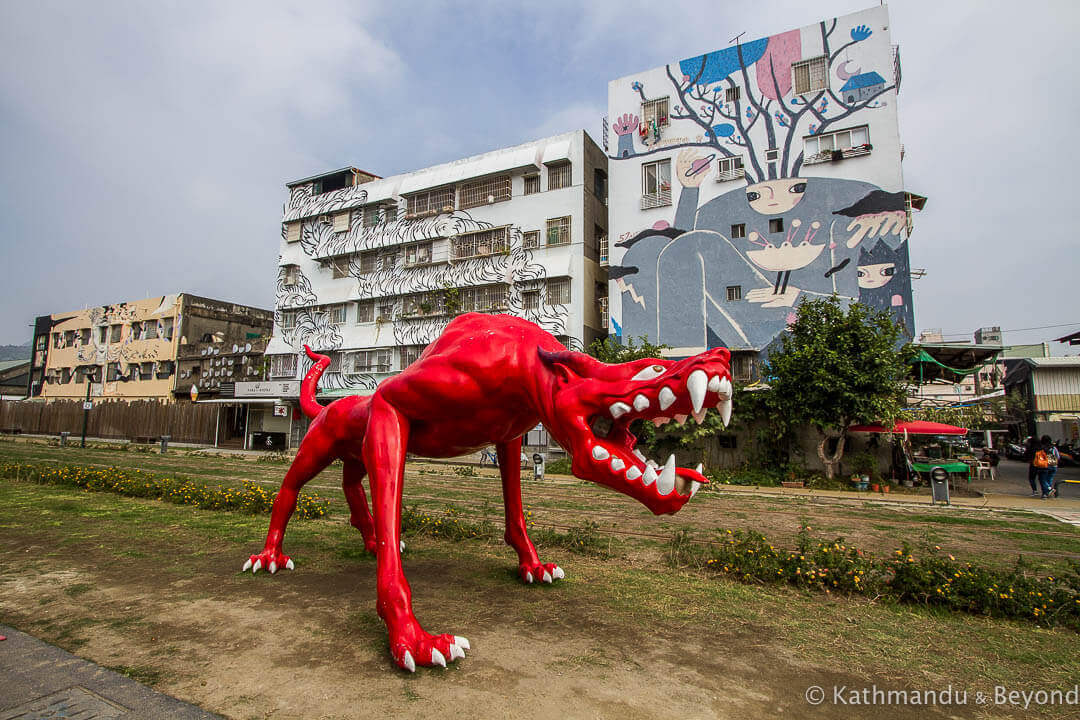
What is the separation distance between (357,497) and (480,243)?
24.5 meters

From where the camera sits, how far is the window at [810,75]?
75.6 ft

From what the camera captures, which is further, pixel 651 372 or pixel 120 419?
pixel 120 419

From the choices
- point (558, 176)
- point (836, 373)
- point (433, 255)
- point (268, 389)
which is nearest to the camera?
point (836, 373)

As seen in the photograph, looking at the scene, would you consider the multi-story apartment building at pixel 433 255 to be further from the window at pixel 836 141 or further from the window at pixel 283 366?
the window at pixel 836 141

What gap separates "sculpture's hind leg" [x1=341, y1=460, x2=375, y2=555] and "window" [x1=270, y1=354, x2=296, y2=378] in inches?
1186

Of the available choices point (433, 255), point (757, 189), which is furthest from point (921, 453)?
point (433, 255)

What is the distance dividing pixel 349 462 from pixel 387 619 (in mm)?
2702

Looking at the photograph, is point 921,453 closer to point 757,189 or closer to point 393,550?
point 757,189

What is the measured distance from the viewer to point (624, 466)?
154 inches

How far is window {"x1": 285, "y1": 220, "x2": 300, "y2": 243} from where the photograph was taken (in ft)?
119

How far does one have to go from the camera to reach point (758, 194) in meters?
23.5

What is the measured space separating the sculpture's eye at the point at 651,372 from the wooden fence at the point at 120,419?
35.9m

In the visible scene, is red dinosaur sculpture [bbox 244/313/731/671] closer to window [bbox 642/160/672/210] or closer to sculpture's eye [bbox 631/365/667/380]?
sculpture's eye [bbox 631/365/667/380]

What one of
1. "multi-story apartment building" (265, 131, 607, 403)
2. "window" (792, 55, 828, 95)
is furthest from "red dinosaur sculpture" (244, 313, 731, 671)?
"window" (792, 55, 828, 95)
